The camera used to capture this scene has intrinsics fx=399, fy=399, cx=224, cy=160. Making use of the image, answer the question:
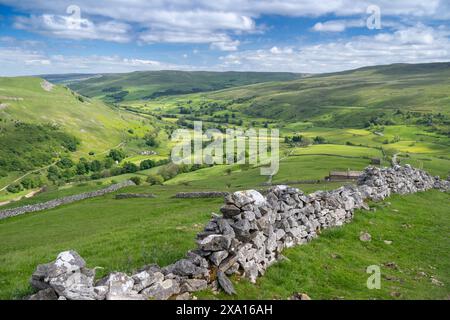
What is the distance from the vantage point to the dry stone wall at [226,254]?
47.9ft

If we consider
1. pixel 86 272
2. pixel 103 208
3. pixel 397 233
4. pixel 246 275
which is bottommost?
pixel 103 208

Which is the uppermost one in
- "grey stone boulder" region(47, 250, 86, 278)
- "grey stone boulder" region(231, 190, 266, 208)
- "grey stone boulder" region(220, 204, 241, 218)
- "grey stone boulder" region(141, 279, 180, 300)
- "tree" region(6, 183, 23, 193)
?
"grey stone boulder" region(231, 190, 266, 208)

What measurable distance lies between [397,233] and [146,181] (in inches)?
4371

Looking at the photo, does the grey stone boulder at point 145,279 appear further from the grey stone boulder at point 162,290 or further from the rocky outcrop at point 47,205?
the rocky outcrop at point 47,205

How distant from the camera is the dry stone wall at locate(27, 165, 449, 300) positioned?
1459 cm

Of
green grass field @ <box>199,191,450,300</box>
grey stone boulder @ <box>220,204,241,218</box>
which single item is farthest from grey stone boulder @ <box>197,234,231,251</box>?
grey stone boulder @ <box>220,204,241,218</box>

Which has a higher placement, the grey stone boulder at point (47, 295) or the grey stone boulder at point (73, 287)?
the grey stone boulder at point (73, 287)

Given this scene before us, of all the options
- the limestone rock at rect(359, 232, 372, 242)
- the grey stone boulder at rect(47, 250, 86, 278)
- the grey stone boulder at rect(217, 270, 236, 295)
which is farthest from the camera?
the limestone rock at rect(359, 232, 372, 242)

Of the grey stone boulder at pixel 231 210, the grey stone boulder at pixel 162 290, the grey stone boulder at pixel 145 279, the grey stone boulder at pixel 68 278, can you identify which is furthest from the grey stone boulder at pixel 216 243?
the grey stone boulder at pixel 68 278

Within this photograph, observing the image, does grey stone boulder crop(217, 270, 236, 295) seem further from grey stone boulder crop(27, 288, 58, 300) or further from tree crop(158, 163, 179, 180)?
tree crop(158, 163, 179, 180)
